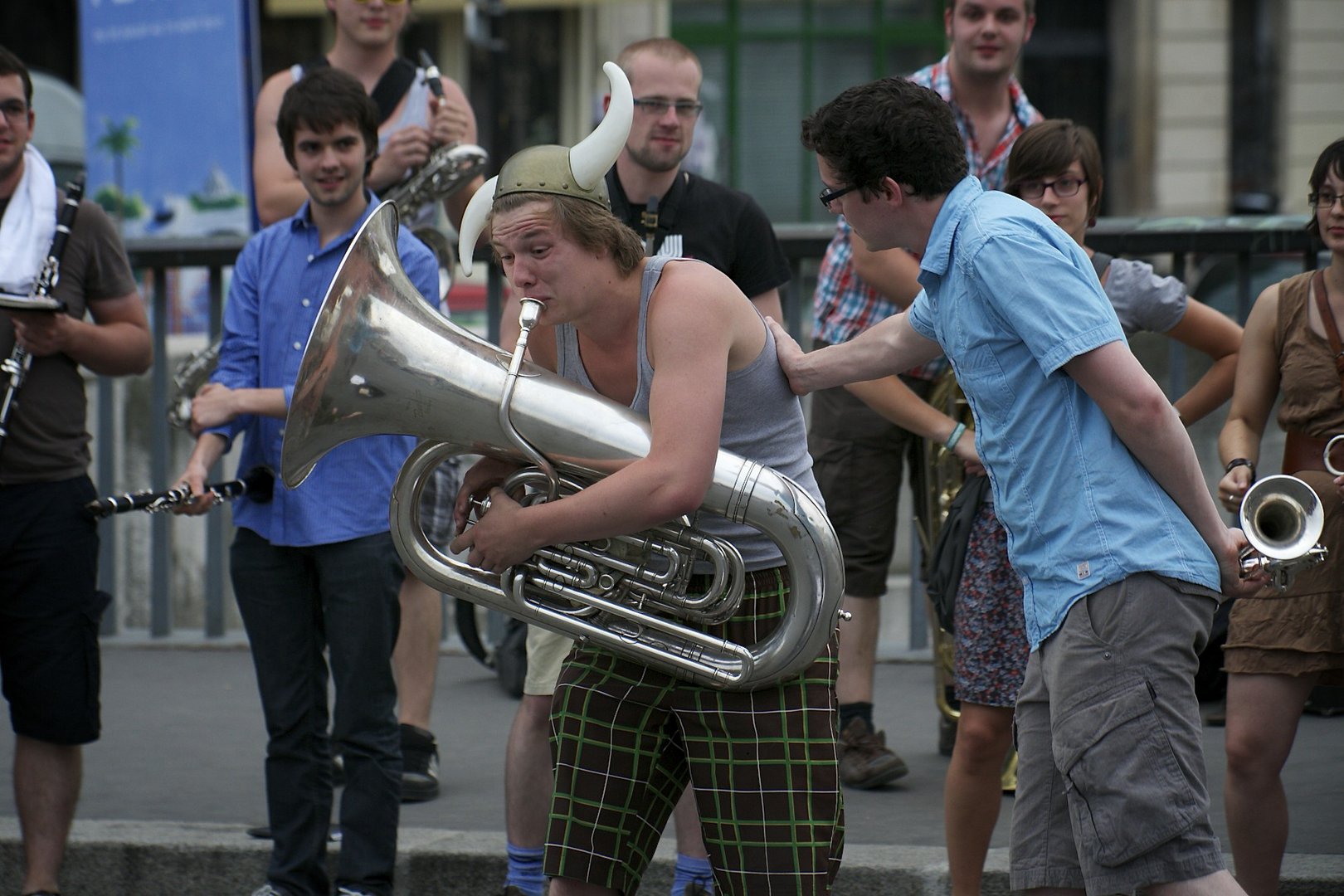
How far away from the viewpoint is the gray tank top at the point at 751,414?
3.05 m

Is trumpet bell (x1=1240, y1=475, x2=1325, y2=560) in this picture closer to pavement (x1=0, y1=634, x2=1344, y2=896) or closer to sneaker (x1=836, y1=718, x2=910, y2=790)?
pavement (x1=0, y1=634, x2=1344, y2=896)

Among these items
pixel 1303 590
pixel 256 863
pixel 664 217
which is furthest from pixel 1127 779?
pixel 256 863

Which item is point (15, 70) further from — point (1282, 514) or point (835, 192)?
point (1282, 514)

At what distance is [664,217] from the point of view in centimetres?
438

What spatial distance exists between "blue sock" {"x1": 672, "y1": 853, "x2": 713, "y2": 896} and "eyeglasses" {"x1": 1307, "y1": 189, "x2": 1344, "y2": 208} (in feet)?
6.88

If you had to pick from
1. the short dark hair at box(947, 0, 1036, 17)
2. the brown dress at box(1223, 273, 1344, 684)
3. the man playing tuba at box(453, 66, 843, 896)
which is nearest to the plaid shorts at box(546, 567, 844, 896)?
the man playing tuba at box(453, 66, 843, 896)

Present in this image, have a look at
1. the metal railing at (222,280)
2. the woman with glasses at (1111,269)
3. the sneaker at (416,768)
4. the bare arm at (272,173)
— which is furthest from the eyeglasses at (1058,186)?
the sneaker at (416,768)

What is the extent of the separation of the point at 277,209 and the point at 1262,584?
126 inches

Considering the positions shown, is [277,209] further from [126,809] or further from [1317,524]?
[1317,524]

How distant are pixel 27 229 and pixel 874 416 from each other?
2397mm

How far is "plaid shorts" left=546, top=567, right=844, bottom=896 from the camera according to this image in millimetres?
2996

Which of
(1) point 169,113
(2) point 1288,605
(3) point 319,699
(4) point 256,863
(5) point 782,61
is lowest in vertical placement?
(4) point 256,863

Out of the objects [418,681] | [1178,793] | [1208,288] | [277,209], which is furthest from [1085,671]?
[1208,288]

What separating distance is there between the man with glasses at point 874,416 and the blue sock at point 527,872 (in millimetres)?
1176
